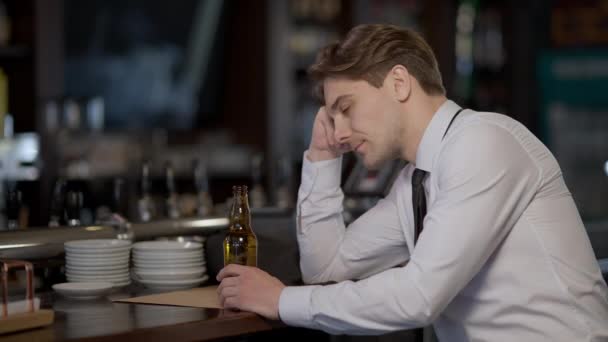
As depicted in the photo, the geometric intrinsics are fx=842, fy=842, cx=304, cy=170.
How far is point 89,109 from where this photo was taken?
435 cm

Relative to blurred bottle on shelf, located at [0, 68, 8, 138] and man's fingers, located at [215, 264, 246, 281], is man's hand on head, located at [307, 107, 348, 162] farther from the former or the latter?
blurred bottle on shelf, located at [0, 68, 8, 138]

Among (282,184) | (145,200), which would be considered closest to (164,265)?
(145,200)

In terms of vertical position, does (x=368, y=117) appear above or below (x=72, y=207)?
above

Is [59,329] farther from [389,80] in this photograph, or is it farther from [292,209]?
[292,209]

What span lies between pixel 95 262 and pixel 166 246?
0.15 metres

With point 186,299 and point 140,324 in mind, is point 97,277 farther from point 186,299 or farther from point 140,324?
point 140,324

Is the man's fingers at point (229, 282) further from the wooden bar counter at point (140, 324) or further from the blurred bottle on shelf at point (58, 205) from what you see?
the blurred bottle on shelf at point (58, 205)

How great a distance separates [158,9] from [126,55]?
36 cm

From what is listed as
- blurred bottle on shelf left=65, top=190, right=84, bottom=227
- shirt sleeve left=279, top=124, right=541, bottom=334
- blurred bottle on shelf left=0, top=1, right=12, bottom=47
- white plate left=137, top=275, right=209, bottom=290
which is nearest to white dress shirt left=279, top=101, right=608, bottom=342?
shirt sleeve left=279, top=124, right=541, bottom=334

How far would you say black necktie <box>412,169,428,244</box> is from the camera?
163cm

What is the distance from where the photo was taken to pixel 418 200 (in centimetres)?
164

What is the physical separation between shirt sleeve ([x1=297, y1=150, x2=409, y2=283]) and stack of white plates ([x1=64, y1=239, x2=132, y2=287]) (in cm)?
39

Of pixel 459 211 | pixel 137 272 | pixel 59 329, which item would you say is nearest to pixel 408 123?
pixel 459 211

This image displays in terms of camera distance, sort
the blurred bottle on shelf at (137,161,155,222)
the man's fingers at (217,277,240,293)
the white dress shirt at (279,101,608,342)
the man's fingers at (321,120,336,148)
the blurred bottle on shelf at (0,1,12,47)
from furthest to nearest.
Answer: the blurred bottle on shelf at (0,1,12,47)
the blurred bottle on shelf at (137,161,155,222)
the man's fingers at (321,120,336,148)
the man's fingers at (217,277,240,293)
the white dress shirt at (279,101,608,342)
